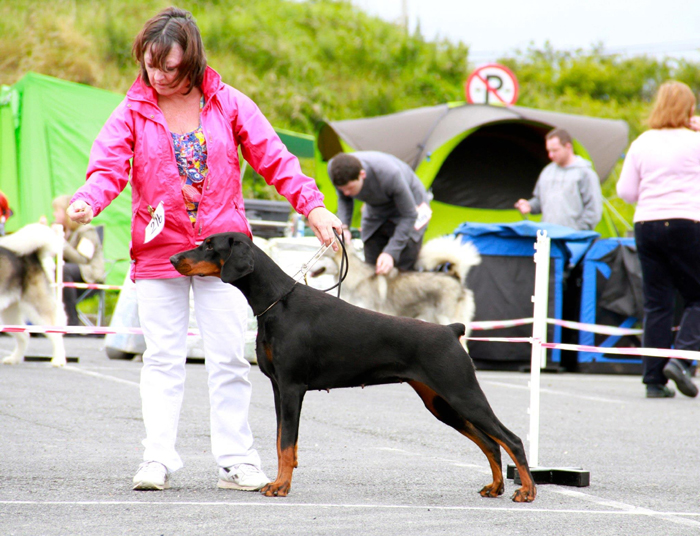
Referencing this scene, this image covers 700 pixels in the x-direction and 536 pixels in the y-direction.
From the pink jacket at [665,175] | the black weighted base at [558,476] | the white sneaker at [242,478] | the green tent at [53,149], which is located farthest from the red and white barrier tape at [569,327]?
the green tent at [53,149]

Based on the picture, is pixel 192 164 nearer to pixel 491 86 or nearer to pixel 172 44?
pixel 172 44

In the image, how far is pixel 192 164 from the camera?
12.2ft

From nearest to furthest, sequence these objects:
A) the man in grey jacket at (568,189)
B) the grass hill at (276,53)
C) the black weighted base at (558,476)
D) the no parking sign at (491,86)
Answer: the black weighted base at (558,476) < the man in grey jacket at (568,189) < the no parking sign at (491,86) < the grass hill at (276,53)

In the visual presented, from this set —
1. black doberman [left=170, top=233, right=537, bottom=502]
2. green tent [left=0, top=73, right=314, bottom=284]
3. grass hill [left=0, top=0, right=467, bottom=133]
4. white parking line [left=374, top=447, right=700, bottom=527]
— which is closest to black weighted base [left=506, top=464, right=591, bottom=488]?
white parking line [left=374, top=447, right=700, bottom=527]

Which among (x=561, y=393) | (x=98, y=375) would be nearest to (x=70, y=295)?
(x=98, y=375)

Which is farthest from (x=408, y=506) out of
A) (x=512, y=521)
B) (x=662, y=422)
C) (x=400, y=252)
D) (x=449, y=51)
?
(x=449, y=51)

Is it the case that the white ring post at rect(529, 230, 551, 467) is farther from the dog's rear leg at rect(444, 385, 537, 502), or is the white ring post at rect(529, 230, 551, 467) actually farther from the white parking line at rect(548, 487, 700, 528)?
the dog's rear leg at rect(444, 385, 537, 502)

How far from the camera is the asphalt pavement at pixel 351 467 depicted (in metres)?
3.13

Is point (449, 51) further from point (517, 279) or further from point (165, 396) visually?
point (165, 396)

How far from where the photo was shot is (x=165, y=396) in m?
3.78

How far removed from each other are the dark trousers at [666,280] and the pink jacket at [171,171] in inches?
154

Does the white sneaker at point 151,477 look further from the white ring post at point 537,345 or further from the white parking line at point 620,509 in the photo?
the white ring post at point 537,345

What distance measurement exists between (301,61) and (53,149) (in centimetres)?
1694

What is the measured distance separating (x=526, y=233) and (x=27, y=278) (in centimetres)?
470
